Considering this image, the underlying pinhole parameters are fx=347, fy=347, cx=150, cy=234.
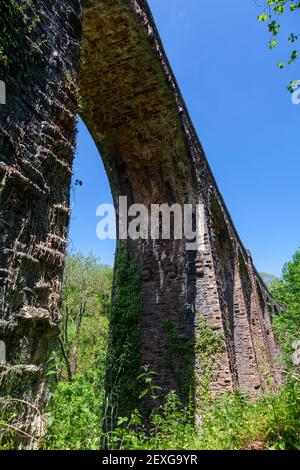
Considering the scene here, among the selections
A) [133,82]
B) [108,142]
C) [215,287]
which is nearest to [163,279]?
[215,287]

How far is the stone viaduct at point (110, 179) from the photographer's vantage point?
236 cm

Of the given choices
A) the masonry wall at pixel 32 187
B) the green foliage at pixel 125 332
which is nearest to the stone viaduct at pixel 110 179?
the masonry wall at pixel 32 187

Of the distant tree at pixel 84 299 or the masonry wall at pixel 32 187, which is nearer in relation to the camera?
the masonry wall at pixel 32 187

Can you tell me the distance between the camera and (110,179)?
8453 millimetres

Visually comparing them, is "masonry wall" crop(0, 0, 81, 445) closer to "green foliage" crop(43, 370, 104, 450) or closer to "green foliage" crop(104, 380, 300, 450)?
"green foliage" crop(43, 370, 104, 450)

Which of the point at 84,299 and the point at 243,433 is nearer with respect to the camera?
the point at 243,433

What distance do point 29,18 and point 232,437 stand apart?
4042 mm

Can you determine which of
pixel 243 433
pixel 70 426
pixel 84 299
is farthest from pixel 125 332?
pixel 84 299

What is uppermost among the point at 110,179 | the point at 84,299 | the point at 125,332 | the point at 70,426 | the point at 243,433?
the point at 110,179

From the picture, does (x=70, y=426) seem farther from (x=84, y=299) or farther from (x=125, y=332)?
(x=84, y=299)

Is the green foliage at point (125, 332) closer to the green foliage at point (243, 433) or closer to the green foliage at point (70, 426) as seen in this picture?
the green foliage at point (243, 433)

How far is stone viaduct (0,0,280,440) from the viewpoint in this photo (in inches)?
92.7

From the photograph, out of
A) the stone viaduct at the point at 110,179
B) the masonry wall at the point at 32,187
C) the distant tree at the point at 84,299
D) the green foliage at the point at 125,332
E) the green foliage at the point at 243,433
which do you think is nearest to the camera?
the masonry wall at the point at 32,187

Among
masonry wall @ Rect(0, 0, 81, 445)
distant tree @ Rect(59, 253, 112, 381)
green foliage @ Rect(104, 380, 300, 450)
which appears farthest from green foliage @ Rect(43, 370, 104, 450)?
distant tree @ Rect(59, 253, 112, 381)
